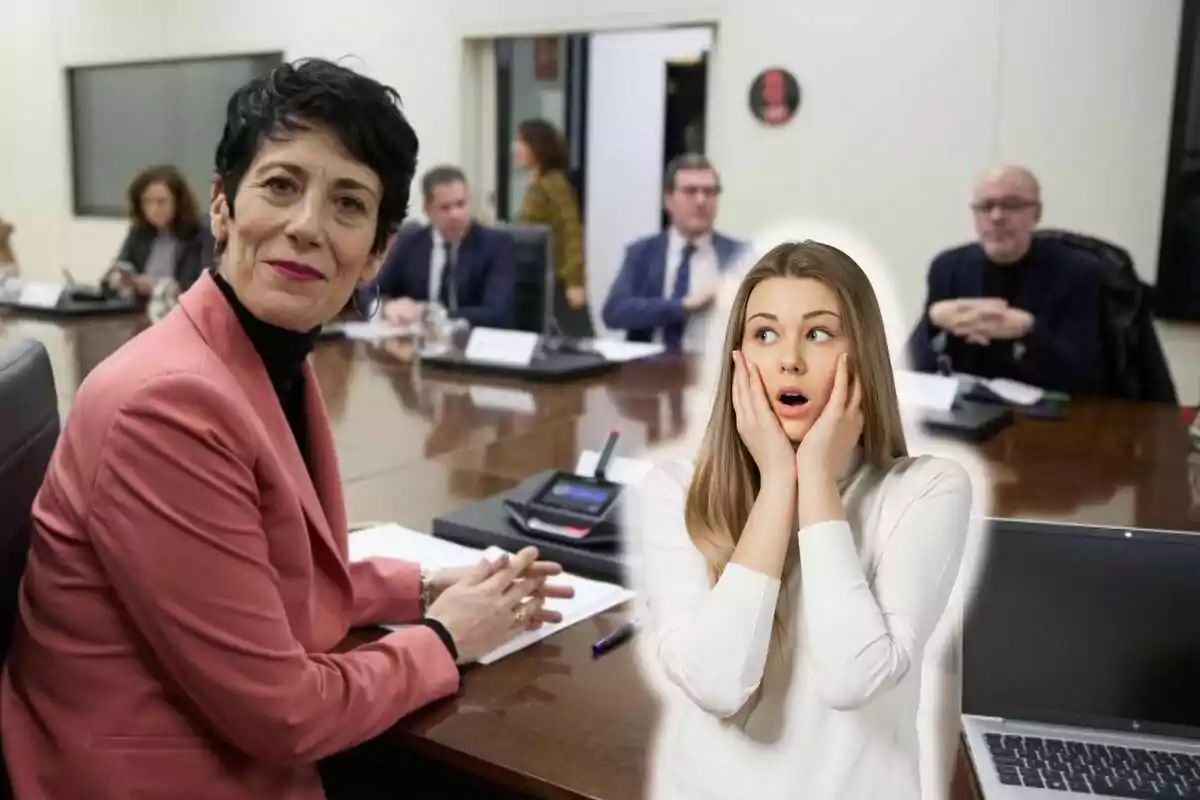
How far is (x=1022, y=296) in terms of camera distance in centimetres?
298

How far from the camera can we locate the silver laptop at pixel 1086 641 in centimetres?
102

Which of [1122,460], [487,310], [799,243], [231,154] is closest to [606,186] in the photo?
[487,310]

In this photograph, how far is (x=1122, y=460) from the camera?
2125mm

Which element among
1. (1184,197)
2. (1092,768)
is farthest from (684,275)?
(1092,768)

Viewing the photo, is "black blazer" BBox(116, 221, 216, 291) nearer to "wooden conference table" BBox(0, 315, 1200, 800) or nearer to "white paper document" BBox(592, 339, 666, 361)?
"wooden conference table" BBox(0, 315, 1200, 800)

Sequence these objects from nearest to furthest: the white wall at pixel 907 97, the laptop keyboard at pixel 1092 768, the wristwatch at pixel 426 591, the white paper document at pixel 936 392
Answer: the laptop keyboard at pixel 1092 768 → the wristwatch at pixel 426 591 → the white paper document at pixel 936 392 → the white wall at pixel 907 97

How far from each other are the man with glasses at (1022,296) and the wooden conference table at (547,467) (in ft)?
0.57

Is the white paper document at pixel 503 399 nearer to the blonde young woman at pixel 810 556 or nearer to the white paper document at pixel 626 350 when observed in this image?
the white paper document at pixel 626 350

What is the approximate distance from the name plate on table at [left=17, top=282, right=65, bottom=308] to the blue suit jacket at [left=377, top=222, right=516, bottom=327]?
1.09 m

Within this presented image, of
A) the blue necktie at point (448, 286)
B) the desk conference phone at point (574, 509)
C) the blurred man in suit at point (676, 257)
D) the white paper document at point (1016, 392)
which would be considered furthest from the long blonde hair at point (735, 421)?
the blue necktie at point (448, 286)

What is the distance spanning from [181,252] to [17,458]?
12.4ft

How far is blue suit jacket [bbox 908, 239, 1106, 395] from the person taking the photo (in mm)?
2773

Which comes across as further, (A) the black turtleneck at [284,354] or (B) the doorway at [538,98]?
(B) the doorway at [538,98]

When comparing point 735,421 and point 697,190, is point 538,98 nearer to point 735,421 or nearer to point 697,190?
point 697,190
